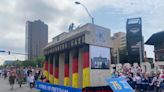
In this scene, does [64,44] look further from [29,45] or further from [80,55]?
[29,45]

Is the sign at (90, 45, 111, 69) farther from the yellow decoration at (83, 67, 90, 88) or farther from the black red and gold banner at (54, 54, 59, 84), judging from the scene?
the black red and gold banner at (54, 54, 59, 84)

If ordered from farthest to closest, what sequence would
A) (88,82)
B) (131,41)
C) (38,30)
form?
(38,30) → (131,41) → (88,82)

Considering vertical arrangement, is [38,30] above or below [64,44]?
above

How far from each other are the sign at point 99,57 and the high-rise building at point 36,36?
5091 centimetres

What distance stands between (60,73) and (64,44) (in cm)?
285

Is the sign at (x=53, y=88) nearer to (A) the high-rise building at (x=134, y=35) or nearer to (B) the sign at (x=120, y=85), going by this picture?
(B) the sign at (x=120, y=85)

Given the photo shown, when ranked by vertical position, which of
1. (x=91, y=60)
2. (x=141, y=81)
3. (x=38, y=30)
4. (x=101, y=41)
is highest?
(x=38, y=30)

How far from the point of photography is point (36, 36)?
7506cm

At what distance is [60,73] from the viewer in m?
19.2

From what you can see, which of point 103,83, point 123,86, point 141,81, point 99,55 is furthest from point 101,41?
point 141,81

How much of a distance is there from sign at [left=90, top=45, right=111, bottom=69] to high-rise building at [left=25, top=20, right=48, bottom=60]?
5091cm

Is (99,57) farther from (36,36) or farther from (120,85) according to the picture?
(36,36)

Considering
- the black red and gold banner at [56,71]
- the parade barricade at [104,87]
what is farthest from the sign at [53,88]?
the black red and gold banner at [56,71]

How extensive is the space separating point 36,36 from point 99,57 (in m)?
62.1
